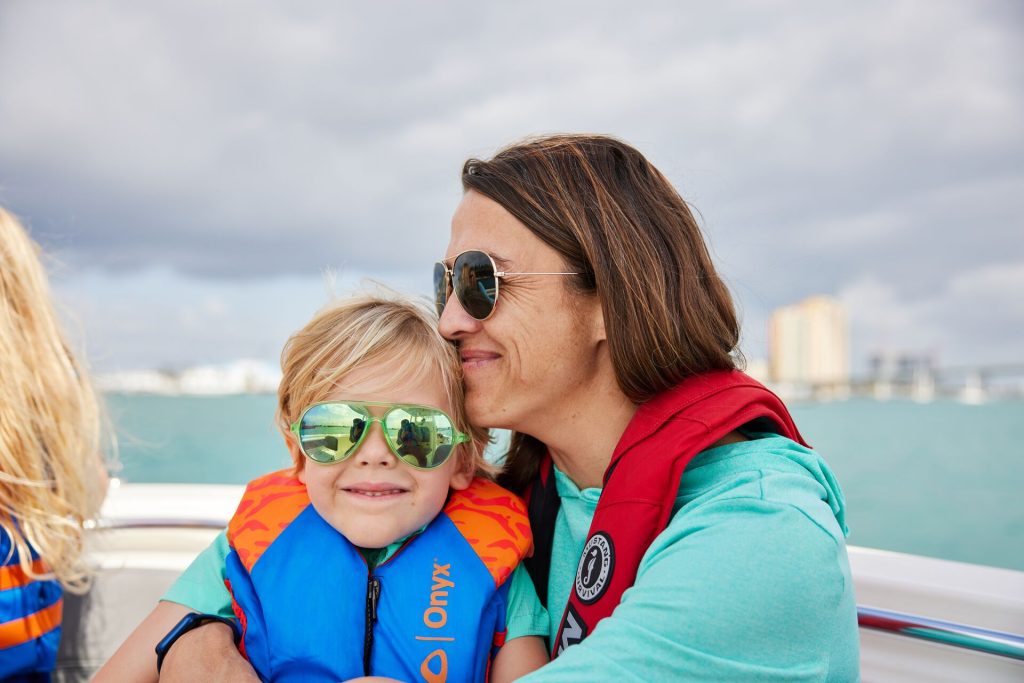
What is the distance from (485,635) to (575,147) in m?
1.21

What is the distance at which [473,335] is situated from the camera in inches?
78.9

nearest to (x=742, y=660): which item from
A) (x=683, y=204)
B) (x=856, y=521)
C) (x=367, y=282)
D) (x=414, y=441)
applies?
(x=414, y=441)

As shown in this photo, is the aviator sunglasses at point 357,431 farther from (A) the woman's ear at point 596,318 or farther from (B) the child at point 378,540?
A: (A) the woman's ear at point 596,318

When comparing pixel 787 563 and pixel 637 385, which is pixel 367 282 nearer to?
pixel 637 385

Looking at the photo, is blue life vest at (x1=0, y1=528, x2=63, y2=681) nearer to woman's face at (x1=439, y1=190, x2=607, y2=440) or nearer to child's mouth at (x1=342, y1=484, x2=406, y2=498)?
child's mouth at (x1=342, y1=484, x2=406, y2=498)

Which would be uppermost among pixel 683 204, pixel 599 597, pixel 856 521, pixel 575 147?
pixel 575 147

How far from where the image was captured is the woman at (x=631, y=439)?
1224 millimetres

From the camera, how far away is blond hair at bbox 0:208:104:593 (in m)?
2.26

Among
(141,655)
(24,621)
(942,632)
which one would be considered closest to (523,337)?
(141,655)

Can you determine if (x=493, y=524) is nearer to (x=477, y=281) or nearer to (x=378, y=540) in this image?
(x=378, y=540)

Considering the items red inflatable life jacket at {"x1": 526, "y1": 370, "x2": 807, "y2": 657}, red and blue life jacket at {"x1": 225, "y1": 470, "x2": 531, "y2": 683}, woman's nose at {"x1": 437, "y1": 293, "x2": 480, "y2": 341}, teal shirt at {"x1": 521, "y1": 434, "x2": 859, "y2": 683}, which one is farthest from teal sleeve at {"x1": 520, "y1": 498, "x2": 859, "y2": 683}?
woman's nose at {"x1": 437, "y1": 293, "x2": 480, "y2": 341}

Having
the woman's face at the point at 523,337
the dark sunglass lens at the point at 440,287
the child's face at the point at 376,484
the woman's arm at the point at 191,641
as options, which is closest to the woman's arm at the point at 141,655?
the woman's arm at the point at 191,641

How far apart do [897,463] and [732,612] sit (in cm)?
4461

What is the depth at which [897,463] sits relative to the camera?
40.7 metres
